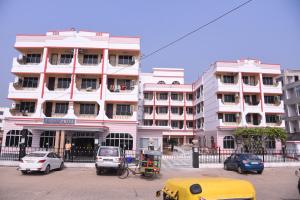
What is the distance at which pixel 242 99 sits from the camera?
35844mm

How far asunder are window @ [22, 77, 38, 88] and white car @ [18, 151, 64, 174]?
16.3 meters

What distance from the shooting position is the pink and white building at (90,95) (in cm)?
2753

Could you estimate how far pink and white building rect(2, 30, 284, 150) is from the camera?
2753 centimetres

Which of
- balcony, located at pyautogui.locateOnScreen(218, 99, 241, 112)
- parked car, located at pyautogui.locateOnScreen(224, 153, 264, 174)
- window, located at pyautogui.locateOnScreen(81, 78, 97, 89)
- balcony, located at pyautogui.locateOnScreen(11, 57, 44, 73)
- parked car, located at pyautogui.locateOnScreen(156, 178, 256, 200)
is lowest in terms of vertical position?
parked car, located at pyautogui.locateOnScreen(224, 153, 264, 174)

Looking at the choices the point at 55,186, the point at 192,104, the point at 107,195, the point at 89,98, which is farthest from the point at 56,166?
the point at 192,104

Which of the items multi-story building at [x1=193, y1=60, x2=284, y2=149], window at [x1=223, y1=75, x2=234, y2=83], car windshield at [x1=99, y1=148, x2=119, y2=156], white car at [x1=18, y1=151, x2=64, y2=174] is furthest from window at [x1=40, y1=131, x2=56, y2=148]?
window at [x1=223, y1=75, x2=234, y2=83]

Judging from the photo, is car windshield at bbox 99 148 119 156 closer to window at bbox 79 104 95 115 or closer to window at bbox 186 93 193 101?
window at bbox 79 104 95 115

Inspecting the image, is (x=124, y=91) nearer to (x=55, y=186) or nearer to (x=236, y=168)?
(x=236, y=168)

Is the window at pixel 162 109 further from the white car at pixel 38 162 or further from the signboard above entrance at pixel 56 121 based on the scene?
the white car at pixel 38 162

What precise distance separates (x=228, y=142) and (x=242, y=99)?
705cm

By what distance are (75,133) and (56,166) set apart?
413 inches

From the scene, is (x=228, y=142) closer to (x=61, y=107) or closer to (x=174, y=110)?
(x=174, y=110)

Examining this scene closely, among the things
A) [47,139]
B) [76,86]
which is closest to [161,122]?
[76,86]

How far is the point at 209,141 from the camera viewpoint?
3888 centimetres
